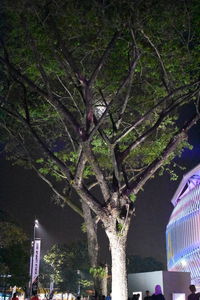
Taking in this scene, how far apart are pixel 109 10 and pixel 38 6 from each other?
1.96 m

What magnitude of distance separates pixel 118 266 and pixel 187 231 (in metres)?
42.1

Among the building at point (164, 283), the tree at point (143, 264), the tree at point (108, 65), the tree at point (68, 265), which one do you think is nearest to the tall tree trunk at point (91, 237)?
the building at point (164, 283)

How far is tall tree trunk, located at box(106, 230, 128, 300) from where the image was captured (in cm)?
1088

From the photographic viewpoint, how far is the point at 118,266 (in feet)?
36.5

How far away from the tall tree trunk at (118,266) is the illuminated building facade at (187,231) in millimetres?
35853

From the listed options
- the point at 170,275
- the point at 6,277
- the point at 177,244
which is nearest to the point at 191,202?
the point at 177,244

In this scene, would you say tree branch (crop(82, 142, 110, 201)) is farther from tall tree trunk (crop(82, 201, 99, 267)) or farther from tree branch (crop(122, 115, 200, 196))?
tall tree trunk (crop(82, 201, 99, 267))

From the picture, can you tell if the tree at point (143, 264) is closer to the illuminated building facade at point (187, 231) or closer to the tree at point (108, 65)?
the illuminated building facade at point (187, 231)

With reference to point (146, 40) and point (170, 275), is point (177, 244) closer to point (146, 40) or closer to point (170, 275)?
point (170, 275)

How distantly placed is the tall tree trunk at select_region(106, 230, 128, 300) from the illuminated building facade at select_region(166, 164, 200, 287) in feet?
118

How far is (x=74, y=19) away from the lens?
1157 centimetres

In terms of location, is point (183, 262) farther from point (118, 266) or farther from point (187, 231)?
point (118, 266)

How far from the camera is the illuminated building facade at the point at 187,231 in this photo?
157 ft

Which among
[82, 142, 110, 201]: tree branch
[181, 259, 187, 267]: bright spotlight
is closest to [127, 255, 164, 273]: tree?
[181, 259, 187, 267]: bright spotlight
